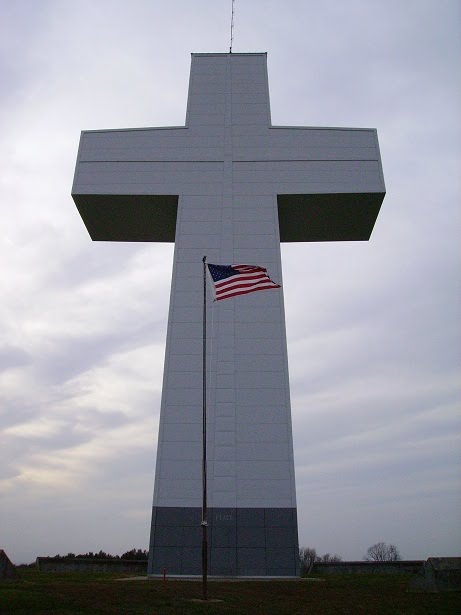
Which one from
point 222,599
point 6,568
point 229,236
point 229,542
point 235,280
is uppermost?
point 229,236

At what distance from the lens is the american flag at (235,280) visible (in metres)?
13.9

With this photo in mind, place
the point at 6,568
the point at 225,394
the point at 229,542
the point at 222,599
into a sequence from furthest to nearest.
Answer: the point at 225,394
the point at 229,542
the point at 6,568
the point at 222,599

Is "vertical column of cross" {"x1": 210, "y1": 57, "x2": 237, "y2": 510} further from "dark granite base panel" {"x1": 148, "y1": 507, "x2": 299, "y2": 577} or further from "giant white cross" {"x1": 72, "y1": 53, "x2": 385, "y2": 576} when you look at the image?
"dark granite base panel" {"x1": 148, "y1": 507, "x2": 299, "y2": 577}

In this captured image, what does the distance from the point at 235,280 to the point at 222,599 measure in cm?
724

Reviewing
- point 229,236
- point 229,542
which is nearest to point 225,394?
point 229,542

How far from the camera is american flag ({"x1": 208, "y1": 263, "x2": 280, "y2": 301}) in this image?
1388 cm

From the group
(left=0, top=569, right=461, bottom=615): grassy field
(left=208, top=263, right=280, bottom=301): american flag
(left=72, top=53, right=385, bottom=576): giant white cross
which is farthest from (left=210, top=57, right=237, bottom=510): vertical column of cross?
(left=208, top=263, right=280, bottom=301): american flag

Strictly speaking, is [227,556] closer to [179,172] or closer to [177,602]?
[177,602]

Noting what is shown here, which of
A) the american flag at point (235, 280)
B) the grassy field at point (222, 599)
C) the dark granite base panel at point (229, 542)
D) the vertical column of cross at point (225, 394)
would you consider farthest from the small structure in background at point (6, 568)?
the american flag at point (235, 280)

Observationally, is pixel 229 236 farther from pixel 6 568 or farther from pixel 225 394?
pixel 6 568

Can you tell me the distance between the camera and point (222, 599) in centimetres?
1029

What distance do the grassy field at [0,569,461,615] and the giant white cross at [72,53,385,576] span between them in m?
3.53

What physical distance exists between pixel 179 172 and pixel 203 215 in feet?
6.94

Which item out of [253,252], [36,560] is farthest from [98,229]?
[36,560]
